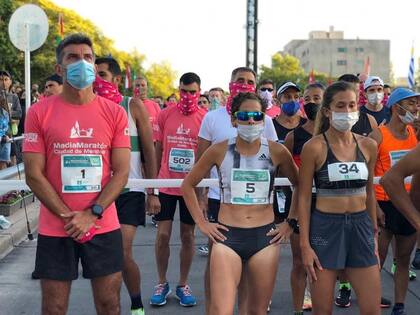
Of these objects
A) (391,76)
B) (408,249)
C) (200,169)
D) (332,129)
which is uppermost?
(391,76)

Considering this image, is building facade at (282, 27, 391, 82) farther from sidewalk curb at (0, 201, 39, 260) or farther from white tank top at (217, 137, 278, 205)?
white tank top at (217, 137, 278, 205)

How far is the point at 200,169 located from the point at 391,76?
142224 mm

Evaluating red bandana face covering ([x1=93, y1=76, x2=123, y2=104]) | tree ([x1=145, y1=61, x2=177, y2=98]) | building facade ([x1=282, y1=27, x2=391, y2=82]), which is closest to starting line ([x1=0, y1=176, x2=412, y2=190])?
red bandana face covering ([x1=93, y1=76, x2=123, y2=104])

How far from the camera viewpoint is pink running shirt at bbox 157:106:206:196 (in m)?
6.45

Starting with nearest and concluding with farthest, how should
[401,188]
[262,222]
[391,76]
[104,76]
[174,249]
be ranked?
[401,188] < [262,222] < [104,76] < [174,249] < [391,76]

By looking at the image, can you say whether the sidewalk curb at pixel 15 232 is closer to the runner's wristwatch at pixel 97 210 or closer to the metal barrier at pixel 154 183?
the metal barrier at pixel 154 183

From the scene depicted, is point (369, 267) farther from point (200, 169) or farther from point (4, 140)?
point (4, 140)

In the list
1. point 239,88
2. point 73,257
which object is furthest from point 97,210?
point 239,88

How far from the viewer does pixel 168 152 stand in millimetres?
6496

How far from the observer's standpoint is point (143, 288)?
21.3 ft

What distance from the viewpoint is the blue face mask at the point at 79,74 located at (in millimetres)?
3758

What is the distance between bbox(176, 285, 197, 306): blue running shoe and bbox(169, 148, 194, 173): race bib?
46.7 inches

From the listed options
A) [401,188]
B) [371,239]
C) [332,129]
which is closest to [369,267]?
[371,239]

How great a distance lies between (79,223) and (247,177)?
44.7 inches
